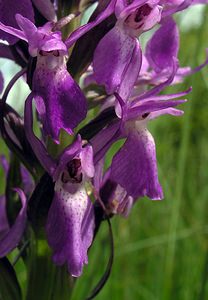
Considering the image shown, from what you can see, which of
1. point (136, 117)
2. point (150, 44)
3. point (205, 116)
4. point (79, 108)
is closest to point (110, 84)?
point (79, 108)

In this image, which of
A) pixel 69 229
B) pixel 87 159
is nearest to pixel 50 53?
pixel 87 159

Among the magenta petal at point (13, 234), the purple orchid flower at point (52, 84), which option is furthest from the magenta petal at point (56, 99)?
the magenta petal at point (13, 234)

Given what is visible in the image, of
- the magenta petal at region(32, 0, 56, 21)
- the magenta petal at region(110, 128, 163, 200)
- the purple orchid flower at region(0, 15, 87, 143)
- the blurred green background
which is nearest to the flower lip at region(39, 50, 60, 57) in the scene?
the purple orchid flower at region(0, 15, 87, 143)

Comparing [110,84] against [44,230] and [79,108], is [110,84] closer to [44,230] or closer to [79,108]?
[79,108]

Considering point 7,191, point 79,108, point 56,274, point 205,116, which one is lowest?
point 205,116

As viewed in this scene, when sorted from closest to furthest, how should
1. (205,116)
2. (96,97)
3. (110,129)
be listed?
1. (110,129)
2. (96,97)
3. (205,116)

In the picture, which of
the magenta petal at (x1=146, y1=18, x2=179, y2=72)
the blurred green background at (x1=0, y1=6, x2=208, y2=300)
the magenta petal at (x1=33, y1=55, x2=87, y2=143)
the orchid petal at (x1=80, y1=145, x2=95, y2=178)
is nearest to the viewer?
the magenta petal at (x1=33, y1=55, x2=87, y2=143)

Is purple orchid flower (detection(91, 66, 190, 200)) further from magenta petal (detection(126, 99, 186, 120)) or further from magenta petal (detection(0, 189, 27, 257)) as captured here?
magenta petal (detection(0, 189, 27, 257))

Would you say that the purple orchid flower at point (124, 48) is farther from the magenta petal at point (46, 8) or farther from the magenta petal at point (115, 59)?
the magenta petal at point (46, 8)
